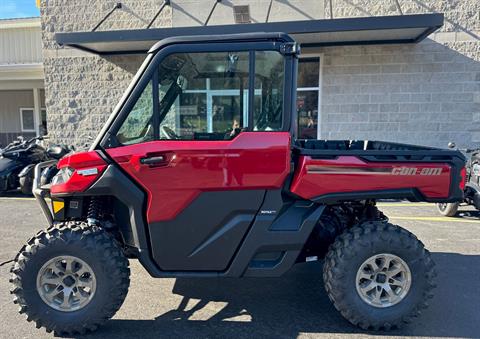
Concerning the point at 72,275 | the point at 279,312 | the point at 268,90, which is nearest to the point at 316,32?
the point at 268,90

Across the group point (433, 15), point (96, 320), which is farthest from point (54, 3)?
point (96, 320)

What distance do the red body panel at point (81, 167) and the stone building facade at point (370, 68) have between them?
28.4ft

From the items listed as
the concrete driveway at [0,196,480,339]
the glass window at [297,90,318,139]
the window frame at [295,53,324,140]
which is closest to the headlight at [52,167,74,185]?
the concrete driveway at [0,196,480,339]

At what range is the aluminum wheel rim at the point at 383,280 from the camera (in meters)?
3.03

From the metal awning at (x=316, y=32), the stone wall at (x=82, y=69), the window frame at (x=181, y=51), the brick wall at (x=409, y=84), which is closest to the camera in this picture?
the window frame at (x=181, y=51)

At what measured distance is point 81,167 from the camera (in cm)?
290

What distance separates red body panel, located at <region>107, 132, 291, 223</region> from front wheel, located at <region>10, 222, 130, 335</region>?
1.94 feet

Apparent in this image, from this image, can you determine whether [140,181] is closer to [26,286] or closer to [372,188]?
[26,286]

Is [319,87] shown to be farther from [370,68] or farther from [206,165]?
[206,165]

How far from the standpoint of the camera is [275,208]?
2975mm

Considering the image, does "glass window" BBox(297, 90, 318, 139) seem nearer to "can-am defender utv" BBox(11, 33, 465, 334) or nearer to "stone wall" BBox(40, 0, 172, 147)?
"stone wall" BBox(40, 0, 172, 147)

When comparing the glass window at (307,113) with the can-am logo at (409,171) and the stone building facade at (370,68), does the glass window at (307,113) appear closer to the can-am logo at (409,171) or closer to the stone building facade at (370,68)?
the stone building facade at (370,68)

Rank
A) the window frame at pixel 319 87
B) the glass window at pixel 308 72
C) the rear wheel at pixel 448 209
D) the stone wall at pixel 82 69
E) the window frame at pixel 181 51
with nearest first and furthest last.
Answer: the window frame at pixel 181 51 < the rear wheel at pixel 448 209 < the window frame at pixel 319 87 < the glass window at pixel 308 72 < the stone wall at pixel 82 69

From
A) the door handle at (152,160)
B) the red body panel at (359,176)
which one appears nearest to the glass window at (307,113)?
the red body panel at (359,176)
